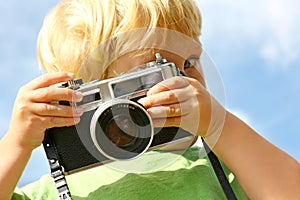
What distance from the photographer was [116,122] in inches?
40.5

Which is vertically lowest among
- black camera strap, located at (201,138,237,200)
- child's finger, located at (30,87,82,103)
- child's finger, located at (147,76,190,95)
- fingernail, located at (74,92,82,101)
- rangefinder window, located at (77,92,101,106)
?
black camera strap, located at (201,138,237,200)

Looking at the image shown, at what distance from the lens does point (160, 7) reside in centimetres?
120

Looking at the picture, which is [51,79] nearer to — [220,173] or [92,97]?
[92,97]

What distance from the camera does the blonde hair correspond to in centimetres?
115

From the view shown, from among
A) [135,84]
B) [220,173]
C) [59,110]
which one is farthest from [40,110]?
[220,173]

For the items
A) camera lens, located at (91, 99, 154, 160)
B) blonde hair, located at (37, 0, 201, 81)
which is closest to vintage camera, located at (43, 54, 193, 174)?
camera lens, located at (91, 99, 154, 160)

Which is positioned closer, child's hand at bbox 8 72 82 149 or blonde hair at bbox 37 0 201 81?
child's hand at bbox 8 72 82 149

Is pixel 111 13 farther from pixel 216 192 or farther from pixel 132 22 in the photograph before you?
pixel 216 192

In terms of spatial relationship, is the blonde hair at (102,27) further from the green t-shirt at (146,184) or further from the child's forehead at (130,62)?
the green t-shirt at (146,184)

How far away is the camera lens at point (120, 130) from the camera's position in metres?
1.02

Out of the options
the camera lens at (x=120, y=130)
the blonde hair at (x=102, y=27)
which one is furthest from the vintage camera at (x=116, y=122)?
the blonde hair at (x=102, y=27)

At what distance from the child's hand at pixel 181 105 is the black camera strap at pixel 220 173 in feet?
0.24

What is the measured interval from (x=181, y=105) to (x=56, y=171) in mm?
223

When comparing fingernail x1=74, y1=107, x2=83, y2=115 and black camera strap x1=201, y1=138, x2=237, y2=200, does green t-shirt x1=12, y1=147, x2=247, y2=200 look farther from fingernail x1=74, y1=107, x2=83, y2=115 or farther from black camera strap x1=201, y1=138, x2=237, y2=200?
fingernail x1=74, y1=107, x2=83, y2=115
